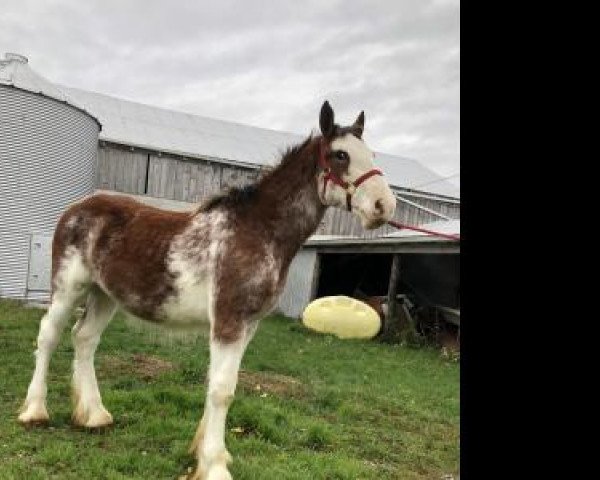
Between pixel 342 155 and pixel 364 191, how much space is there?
1.08 ft

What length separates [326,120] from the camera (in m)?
4.37

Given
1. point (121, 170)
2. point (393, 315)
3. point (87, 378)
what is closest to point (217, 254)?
point (87, 378)

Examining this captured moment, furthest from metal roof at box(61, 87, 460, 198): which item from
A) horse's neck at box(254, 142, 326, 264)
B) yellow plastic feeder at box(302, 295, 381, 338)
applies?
horse's neck at box(254, 142, 326, 264)

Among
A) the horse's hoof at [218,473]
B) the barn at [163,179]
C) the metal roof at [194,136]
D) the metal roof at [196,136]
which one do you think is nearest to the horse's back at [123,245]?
the horse's hoof at [218,473]

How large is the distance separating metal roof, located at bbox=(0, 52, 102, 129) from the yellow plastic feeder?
8.78m

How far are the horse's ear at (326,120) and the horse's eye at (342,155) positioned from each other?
5.9 inches

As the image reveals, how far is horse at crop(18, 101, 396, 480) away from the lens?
4293mm

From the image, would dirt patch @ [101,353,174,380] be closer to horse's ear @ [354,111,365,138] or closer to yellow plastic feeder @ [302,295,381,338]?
horse's ear @ [354,111,365,138]

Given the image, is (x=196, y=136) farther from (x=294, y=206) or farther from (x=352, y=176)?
(x=352, y=176)

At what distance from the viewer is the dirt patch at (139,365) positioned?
806 cm
